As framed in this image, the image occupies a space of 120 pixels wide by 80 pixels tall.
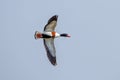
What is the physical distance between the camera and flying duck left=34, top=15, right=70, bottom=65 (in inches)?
373

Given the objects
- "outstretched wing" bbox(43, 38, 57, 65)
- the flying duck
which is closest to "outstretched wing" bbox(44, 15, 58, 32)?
the flying duck

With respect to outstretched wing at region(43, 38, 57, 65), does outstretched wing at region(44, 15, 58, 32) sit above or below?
above

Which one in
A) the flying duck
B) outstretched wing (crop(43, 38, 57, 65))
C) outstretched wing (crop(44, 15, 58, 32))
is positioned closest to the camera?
the flying duck

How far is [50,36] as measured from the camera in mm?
9469

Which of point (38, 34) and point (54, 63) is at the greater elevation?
point (38, 34)

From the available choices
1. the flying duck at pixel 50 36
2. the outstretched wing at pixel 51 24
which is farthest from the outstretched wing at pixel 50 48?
the outstretched wing at pixel 51 24

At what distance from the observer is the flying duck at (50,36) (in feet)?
31.1

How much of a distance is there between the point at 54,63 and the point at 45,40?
2.77ft

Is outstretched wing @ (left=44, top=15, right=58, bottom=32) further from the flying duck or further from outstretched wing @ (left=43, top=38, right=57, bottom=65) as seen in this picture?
outstretched wing @ (left=43, top=38, right=57, bottom=65)

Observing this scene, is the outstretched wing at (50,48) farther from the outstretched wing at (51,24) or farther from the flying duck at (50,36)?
the outstretched wing at (51,24)

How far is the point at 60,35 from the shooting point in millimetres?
9414

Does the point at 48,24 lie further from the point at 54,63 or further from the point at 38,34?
the point at 54,63

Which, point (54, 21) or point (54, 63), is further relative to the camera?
point (54, 21)

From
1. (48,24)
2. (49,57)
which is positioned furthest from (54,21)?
(49,57)
